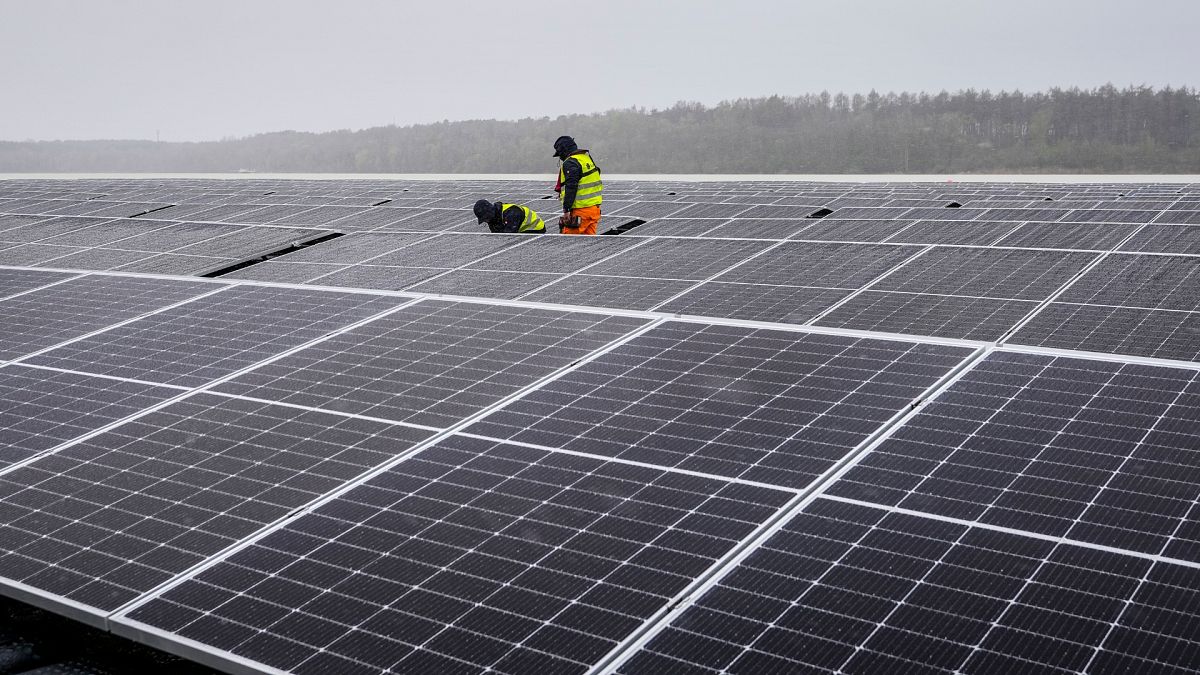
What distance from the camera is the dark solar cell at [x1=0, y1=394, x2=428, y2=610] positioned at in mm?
8094

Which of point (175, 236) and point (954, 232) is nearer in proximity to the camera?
point (954, 232)

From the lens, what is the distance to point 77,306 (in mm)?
16156

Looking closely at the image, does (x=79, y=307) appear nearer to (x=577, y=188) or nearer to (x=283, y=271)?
(x=283, y=271)

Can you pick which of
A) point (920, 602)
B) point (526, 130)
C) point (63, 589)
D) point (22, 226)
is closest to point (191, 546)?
point (63, 589)

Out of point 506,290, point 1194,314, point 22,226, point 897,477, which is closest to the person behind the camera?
point 897,477

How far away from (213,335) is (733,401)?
6.87 meters

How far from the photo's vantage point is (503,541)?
794 cm

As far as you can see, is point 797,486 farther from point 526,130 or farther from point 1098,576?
point 526,130

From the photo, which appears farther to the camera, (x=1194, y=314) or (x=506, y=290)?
(x=506, y=290)

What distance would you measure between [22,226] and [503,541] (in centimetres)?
2189

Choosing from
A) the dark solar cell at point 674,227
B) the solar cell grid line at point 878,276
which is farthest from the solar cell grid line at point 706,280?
the dark solar cell at point 674,227

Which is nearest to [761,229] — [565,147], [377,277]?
[565,147]

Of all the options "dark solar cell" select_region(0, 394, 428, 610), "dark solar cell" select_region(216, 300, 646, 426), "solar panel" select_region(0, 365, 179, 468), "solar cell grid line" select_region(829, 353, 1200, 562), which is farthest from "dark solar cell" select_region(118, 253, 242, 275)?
"solar cell grid line" select_region(829, 353, 1200, 562)

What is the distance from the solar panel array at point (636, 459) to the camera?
22.0 feet
